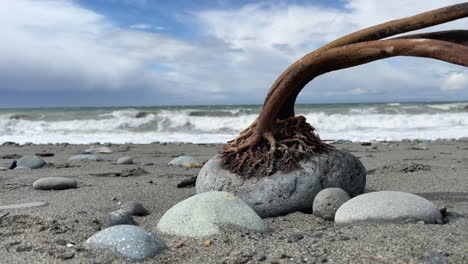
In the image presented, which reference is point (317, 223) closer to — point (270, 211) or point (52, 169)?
point (270, 211)

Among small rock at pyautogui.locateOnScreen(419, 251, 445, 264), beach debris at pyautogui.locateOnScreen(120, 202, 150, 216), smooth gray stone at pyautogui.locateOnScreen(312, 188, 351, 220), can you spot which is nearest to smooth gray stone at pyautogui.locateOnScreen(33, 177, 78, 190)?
beach debris at pyautogui.locateOnScreen(120, 202, 150, 216)

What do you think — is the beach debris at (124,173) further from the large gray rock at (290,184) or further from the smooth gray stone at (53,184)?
the large gray rock at (290,184)

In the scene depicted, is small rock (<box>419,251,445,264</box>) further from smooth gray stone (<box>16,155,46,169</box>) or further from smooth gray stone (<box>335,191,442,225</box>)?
smooth gray stone (<box>16,155,46,169</box>)

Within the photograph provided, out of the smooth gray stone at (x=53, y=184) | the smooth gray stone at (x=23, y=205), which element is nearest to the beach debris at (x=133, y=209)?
the smooth gray stone at (x=23, y=205)

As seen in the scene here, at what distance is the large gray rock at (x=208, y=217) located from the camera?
9.31 feet

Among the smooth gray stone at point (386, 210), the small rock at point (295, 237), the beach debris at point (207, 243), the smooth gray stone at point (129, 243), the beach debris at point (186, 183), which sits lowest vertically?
the beach debris at point (186, 183)

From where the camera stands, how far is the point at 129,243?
2441mm

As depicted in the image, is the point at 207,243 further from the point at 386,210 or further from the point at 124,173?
the point at 124,173

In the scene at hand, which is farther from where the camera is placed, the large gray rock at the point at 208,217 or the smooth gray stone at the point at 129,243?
the large gray rock at the point at 208,217

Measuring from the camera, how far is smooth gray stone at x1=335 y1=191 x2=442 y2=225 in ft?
9.50

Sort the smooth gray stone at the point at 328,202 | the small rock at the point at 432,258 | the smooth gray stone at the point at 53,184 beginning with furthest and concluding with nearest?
the smooth gray stone at the point at 53,184
the smooth gray stone at the point at 328,202
the small rock at the point at 432,258

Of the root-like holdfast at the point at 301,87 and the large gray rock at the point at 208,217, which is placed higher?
the root-like holdfast at the point at 301,87

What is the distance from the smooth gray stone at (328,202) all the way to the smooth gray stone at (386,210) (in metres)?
0.19

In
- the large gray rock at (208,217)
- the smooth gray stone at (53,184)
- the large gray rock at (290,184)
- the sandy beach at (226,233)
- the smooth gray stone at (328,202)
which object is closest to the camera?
the sandy beach at (226,233)
